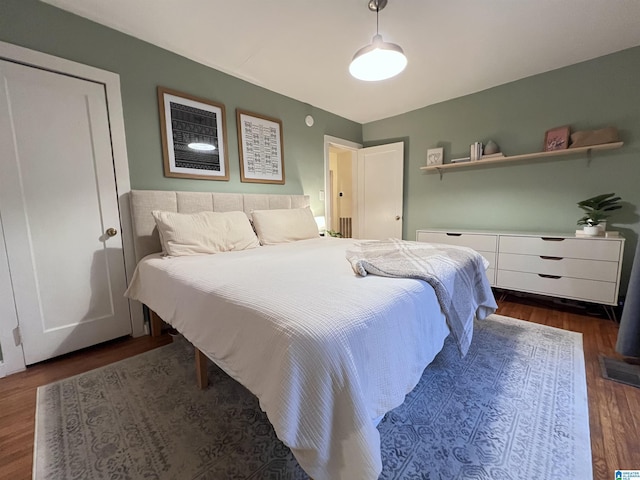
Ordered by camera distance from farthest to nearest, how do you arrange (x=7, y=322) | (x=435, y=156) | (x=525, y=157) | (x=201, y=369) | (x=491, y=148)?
(x=435, y=156), (x=491, y=148), (x=525, y=157), (x=7, y=322), (x=201, y=369)

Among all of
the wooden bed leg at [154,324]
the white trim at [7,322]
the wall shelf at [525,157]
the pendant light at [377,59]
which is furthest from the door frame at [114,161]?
the wall shelf at [525,157]

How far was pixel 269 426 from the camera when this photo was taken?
1.25 m

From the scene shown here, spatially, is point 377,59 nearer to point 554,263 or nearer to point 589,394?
point 589,394

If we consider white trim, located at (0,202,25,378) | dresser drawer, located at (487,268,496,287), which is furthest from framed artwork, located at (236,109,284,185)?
dresser drawer, located at (487,268,496,287)

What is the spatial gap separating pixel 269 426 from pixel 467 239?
9.15 feet

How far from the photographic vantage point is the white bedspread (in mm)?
724

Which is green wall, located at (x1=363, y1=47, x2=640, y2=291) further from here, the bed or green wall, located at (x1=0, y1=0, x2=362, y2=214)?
the bed

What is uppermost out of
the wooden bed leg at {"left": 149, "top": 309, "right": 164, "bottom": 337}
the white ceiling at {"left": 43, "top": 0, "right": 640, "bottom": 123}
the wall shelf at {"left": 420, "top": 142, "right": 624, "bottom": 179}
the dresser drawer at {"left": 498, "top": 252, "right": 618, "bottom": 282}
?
the white ceiling at {"left": 43, "top": 0, "right": 640, "bottom": 123}

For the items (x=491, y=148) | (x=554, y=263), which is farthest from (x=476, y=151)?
(x=554, y=263)

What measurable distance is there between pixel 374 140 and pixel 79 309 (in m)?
4.08

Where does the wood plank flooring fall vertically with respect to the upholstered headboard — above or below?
below

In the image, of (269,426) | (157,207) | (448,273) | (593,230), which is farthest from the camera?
(593,230)

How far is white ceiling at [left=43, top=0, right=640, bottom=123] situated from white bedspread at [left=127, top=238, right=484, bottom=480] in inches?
71.2

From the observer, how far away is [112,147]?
1978mm
